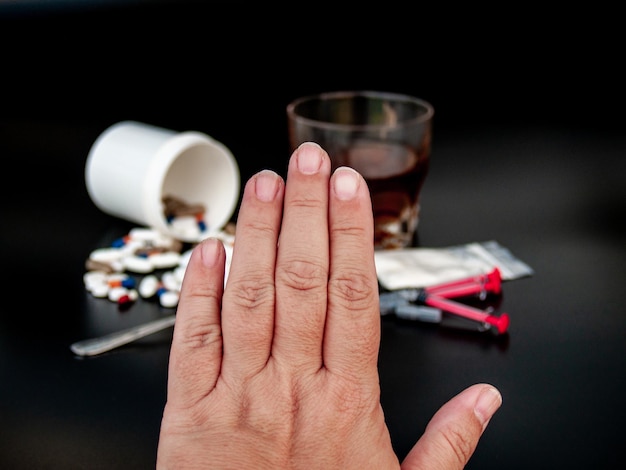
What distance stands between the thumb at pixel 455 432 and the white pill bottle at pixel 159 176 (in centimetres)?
74

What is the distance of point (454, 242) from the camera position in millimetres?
1385

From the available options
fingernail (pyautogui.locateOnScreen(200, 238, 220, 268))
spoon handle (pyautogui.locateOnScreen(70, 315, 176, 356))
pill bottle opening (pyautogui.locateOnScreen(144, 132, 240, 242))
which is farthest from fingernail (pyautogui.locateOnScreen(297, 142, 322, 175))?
pill bottle opening (pyautogui.locateOnScreen(144, 132, 240, 242))

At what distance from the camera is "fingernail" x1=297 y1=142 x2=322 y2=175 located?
0.69m

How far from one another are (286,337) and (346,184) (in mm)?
144

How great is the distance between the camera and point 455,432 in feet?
2.49

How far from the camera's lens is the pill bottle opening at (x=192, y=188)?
138 centimetres

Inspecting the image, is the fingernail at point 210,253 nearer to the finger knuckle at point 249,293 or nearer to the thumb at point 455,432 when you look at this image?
the finger knuckle at point 249,293

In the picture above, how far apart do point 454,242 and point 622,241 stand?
0.93ft

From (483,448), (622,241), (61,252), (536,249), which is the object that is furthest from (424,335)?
(61,252)

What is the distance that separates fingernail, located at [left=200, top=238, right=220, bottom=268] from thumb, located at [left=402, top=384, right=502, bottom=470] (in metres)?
0.26

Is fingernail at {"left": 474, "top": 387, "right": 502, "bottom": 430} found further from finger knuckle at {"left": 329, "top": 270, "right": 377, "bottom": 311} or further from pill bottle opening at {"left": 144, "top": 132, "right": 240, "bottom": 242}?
Result: pill bottle opening at {"left": 144, "top": 132, "right": 240, "bottom": 242}

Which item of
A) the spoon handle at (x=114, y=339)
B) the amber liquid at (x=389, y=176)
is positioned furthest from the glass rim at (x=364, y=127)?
the spoon handle at (x=114, y=339)

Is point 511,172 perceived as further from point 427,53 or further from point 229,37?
point 229,37

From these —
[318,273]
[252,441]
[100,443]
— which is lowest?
[100,443]
